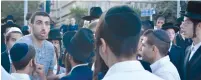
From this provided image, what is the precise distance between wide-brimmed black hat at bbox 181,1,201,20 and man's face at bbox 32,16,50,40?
5.75 feet

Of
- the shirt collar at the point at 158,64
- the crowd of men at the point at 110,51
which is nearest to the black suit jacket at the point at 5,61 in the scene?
the crowd of men at the point at 110,51

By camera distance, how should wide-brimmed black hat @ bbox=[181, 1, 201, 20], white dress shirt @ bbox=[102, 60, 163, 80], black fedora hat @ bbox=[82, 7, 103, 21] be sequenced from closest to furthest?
white dress shirt @ bbox=[102, 60, 163, 80], wide-brimmed black hat @ bbox=[181, 1, 201, 20], black fedora hat @ bbox=[82, 7, 103, 21]

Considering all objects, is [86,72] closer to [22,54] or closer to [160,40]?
[22,54]

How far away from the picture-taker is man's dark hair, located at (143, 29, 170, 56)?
3986mm

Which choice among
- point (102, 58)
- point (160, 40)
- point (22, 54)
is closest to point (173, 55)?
point (160, 40)

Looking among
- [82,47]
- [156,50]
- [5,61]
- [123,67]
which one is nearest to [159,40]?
[156,50]

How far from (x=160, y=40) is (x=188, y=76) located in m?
0.66

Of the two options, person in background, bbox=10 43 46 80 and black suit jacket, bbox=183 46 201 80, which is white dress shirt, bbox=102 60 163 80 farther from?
black suit jacket, bbox=183 46 201 80

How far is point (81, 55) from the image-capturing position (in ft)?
12.0

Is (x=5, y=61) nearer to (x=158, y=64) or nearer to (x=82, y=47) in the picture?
(x=82, y=47)

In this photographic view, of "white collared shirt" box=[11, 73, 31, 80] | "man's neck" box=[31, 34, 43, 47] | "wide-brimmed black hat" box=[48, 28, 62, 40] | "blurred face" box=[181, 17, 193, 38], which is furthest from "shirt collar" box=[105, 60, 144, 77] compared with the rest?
"wide-brimmed black hat" box=[48, 28, 62, 40]

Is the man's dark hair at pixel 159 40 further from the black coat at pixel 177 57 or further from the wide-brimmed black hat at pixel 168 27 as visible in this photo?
the wide-brimmed black hat at pixel 168 27

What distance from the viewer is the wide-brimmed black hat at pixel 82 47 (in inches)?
144

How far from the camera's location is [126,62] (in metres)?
2.05
